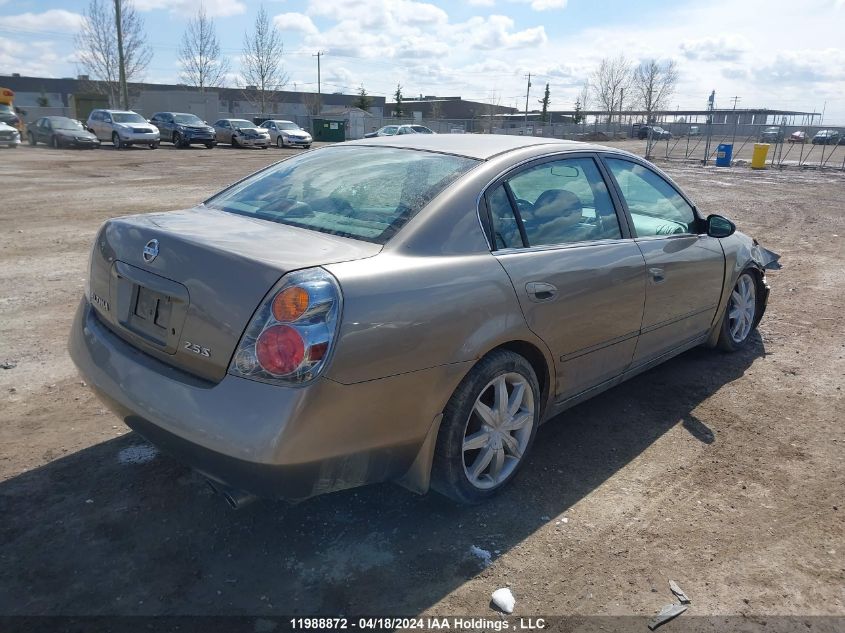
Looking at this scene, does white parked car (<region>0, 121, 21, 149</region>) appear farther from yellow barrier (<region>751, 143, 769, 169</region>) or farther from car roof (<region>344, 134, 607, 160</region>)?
yellow barrier (<region>751, 143, 769, 169</region>)

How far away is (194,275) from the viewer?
2.52 m

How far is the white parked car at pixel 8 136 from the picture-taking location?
29078 mm

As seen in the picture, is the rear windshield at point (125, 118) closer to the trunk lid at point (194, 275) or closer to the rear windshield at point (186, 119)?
the rear windshield at point (186, 119)

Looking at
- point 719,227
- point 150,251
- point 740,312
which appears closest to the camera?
point 150,251

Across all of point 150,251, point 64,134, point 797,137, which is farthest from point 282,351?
point 797,137

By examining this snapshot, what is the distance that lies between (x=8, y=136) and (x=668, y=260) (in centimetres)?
3300

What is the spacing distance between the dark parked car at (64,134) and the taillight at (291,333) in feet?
106

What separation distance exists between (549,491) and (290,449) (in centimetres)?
154

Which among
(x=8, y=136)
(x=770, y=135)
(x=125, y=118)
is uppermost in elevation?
(x=770, y=135)

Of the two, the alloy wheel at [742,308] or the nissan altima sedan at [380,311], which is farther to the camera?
the alloy wheel at [742,308]

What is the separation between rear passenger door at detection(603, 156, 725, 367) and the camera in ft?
12.9

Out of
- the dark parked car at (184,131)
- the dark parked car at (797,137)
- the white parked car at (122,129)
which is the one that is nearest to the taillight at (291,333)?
the white parked car at (122,129)

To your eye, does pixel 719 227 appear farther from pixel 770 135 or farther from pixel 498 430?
pixel 770 135

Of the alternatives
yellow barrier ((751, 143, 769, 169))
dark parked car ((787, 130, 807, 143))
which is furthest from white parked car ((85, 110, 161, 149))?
dark parked car ((787, 130, 807, 143))
